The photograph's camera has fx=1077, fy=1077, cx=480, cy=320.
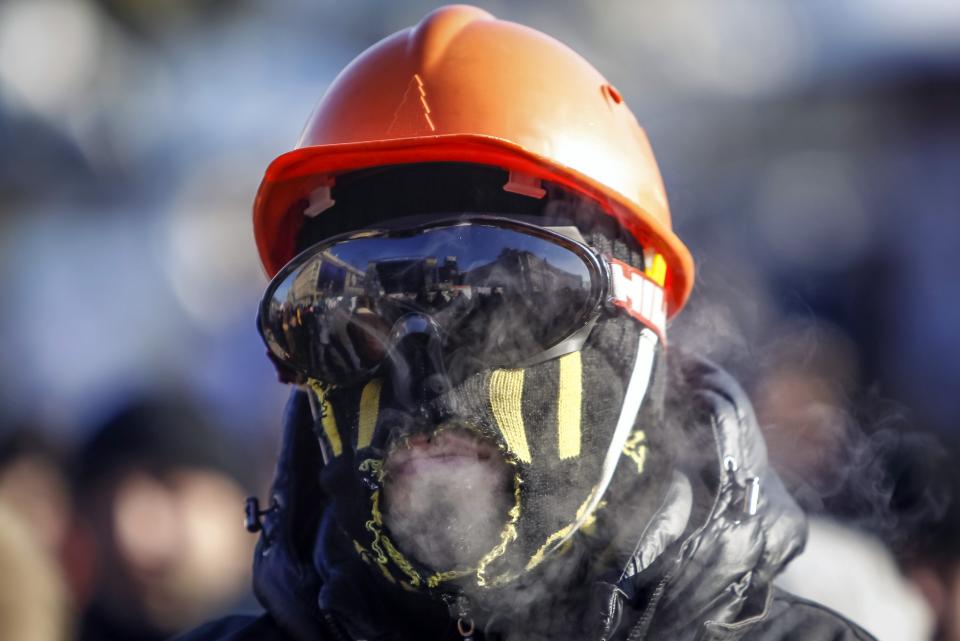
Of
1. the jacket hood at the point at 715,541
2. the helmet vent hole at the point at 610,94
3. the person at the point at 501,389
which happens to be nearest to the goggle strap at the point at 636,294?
the person at the point at 501,389

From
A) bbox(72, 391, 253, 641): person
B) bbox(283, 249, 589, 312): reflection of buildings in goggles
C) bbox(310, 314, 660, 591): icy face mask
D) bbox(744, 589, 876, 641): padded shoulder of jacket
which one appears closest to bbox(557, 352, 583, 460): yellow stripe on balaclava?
bbox(310, 314, 660, 591): icy face mask

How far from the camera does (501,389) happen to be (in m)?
2.14

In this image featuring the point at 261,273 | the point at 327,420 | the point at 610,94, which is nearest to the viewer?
the point at 327,420

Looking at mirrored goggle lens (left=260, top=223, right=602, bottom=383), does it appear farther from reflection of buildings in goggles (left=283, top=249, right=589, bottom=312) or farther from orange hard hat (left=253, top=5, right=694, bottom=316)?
orange hard hat (left=253, top=5, right=694, bottom=316)

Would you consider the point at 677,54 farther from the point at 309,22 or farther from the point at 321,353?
the point at 321,353

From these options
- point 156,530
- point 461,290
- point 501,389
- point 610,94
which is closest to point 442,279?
point 461,290

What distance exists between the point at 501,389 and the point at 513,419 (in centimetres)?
6

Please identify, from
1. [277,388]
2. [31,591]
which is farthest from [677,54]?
[31,591]

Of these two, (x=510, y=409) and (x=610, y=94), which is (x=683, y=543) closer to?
(x=510, y=409)

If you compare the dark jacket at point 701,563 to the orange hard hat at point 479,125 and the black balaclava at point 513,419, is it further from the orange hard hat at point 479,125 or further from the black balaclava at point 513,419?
the orange hard hat at point 479,125

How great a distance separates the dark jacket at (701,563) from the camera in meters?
2.04

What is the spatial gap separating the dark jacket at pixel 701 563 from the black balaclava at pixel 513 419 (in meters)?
0.08

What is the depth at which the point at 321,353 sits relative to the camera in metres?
2.26

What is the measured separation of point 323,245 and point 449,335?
1.10ft
